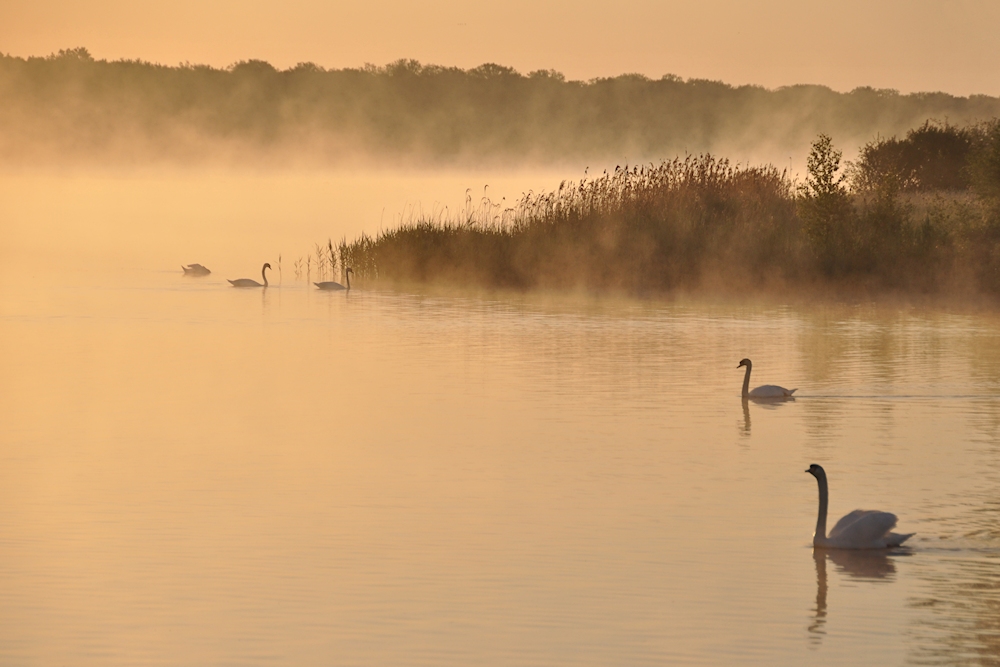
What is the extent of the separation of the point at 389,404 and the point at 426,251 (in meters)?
19.0

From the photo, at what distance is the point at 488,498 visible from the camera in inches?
488

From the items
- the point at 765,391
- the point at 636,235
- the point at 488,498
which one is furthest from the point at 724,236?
the point at 488,498

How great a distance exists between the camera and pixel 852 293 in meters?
31.5

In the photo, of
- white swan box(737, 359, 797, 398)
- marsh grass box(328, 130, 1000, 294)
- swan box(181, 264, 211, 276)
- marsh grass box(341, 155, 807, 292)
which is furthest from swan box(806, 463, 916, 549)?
swan box(181, 264, 211, 276)

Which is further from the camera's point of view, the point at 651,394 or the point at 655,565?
the point at 651,394

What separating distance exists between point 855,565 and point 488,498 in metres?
3.01

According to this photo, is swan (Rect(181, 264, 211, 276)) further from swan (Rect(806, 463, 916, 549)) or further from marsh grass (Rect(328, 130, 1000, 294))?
swan (Rect(806, 463, 916, 549))

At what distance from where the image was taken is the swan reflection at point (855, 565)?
1019 cm

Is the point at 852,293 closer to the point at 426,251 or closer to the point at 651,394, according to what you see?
the point at 426,251

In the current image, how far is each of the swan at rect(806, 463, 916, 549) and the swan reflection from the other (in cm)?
4

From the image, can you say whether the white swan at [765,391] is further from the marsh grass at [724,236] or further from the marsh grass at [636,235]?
the marsh grass at [636,235]

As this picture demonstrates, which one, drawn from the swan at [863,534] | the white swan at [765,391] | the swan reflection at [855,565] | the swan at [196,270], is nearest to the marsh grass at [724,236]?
the swan at [196,270]

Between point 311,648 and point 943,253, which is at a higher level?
point 943,253

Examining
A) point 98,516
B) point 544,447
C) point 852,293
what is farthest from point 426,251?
point 98,516
